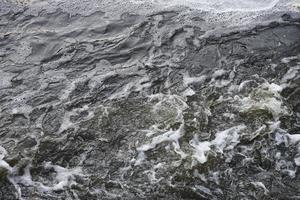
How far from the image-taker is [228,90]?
543 cm

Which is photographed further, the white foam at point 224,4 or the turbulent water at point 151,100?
the white foam at point 224,4

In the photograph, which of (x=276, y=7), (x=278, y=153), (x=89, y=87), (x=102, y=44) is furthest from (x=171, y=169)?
(x=276, y=7)

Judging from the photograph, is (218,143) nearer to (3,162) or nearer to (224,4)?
(3,162)

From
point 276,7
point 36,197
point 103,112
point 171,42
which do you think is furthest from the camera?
point 276,7

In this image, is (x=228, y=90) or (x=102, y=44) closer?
(x=228, y=90)

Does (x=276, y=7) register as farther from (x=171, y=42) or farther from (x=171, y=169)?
(x=171, y=169)

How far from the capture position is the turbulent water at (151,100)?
4312 millimetres

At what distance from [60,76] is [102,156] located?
75.6 inches

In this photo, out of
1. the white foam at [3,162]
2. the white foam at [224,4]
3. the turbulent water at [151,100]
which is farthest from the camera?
the white foam at [224,4]

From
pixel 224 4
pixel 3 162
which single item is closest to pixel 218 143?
pixel 3 162

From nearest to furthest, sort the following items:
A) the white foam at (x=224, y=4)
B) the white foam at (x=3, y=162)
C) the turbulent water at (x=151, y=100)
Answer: the turbulent water at (x=151, y=100) → the white foam at (x=3, y=162) → the white foam at (x=224, y=4)

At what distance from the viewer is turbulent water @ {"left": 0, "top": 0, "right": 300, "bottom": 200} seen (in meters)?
4.31

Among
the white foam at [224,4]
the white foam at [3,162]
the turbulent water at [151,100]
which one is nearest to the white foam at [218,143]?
the turbulent water at [151,100]

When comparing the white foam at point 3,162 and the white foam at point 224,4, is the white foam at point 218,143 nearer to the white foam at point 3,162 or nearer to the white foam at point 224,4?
the white foam at point 3,162
